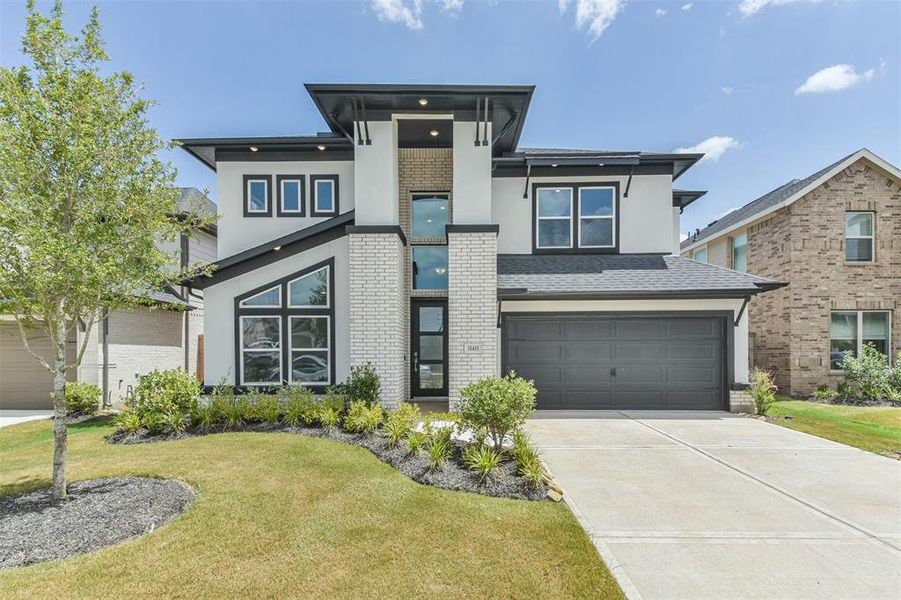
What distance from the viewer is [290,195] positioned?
9977mm

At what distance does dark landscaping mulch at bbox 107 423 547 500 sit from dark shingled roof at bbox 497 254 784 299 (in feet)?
14.6

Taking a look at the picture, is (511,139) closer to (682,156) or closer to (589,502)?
(682,156)

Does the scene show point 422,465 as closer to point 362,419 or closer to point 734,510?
point 362,419

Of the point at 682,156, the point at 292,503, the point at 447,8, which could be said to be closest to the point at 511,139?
the point at 447,8

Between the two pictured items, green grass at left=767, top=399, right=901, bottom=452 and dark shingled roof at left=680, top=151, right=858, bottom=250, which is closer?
green grass at left=767, top=399, right=901, bottom=452

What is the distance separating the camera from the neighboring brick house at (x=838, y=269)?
11891mm

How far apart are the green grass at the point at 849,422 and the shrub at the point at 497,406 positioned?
21.0ft

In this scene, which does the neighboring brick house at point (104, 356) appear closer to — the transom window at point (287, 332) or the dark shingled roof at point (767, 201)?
the transom window at point (287, 332)

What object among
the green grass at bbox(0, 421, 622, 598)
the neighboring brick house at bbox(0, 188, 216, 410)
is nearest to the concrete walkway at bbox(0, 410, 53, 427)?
the neighboring brick house at bbox(0, 188, 216, 410)

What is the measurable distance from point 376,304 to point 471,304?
6.75 feet

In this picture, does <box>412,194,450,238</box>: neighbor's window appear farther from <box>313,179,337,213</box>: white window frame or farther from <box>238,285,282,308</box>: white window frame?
<box>238,285,282,308</box>: white window frame

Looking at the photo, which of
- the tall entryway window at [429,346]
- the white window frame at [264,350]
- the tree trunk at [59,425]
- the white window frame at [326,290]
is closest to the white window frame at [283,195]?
the white window frame at [326,290]

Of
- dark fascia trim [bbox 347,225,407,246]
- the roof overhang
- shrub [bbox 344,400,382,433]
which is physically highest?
the roof overhang

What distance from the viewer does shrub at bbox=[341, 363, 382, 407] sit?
766 centimetres
